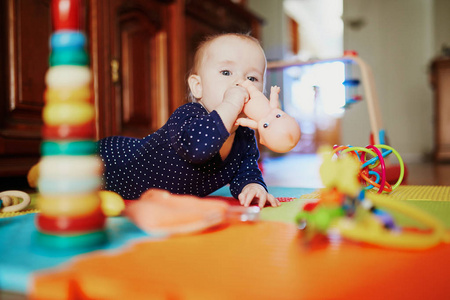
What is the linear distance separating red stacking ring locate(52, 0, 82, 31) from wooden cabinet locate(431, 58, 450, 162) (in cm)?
336

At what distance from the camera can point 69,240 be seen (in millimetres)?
441

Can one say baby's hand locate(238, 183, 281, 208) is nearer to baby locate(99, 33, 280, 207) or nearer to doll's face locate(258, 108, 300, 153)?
baby locate(99, 33, 280, 207)

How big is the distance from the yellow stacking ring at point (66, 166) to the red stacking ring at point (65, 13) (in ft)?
0.52

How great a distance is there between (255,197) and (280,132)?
22 centimetres

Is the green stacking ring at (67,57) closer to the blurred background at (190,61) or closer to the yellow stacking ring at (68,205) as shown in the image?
the yellow stacking ring at (68,205)

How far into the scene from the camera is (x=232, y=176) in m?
0.98

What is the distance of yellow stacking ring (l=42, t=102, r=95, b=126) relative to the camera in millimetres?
445

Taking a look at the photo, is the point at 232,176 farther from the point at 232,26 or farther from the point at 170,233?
the point at 232,26

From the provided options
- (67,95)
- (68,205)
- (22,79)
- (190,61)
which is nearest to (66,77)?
(67,95)

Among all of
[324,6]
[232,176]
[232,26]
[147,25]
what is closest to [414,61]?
[232,26]

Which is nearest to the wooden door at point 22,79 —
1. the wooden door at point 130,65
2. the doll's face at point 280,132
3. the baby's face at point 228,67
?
the wooden door at point 130,65

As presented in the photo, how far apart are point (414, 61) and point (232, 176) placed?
135 inches

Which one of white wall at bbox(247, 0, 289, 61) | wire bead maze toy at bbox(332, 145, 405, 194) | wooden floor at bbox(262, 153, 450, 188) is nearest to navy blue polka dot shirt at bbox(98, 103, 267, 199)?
wire bead maze toy at bbox(332, 145, 405, 194)

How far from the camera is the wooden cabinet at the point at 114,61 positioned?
1242 mm
